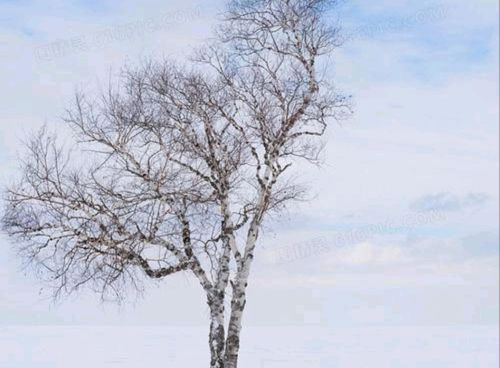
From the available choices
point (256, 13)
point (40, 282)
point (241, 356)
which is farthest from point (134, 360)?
point (256, 13)

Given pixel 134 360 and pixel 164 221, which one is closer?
pixel 164 221

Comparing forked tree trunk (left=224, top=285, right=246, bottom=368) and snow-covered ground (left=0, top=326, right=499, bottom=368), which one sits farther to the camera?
snow-covered ground (left=0, top=326, right=499, bottom=368)

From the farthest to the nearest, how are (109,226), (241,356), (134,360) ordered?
(241,356), (134,360), (109,226)

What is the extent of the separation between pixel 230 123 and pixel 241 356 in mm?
23172

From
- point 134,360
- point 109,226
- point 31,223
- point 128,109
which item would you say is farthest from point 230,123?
point 134,360

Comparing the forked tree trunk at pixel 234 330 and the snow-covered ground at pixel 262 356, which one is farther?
the snow-covered ground at pixel 262 356

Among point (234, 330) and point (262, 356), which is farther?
point (262, 356)

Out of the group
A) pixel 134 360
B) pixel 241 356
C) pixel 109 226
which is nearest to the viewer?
pixel 109 226

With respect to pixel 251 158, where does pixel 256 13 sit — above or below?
above

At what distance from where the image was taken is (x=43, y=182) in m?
22.2

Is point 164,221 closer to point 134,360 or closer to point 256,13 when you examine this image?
point 256,13

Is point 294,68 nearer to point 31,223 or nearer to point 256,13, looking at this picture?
point 256,13

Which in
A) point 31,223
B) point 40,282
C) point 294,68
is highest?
point 294,68

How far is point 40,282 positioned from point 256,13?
8.50 m
